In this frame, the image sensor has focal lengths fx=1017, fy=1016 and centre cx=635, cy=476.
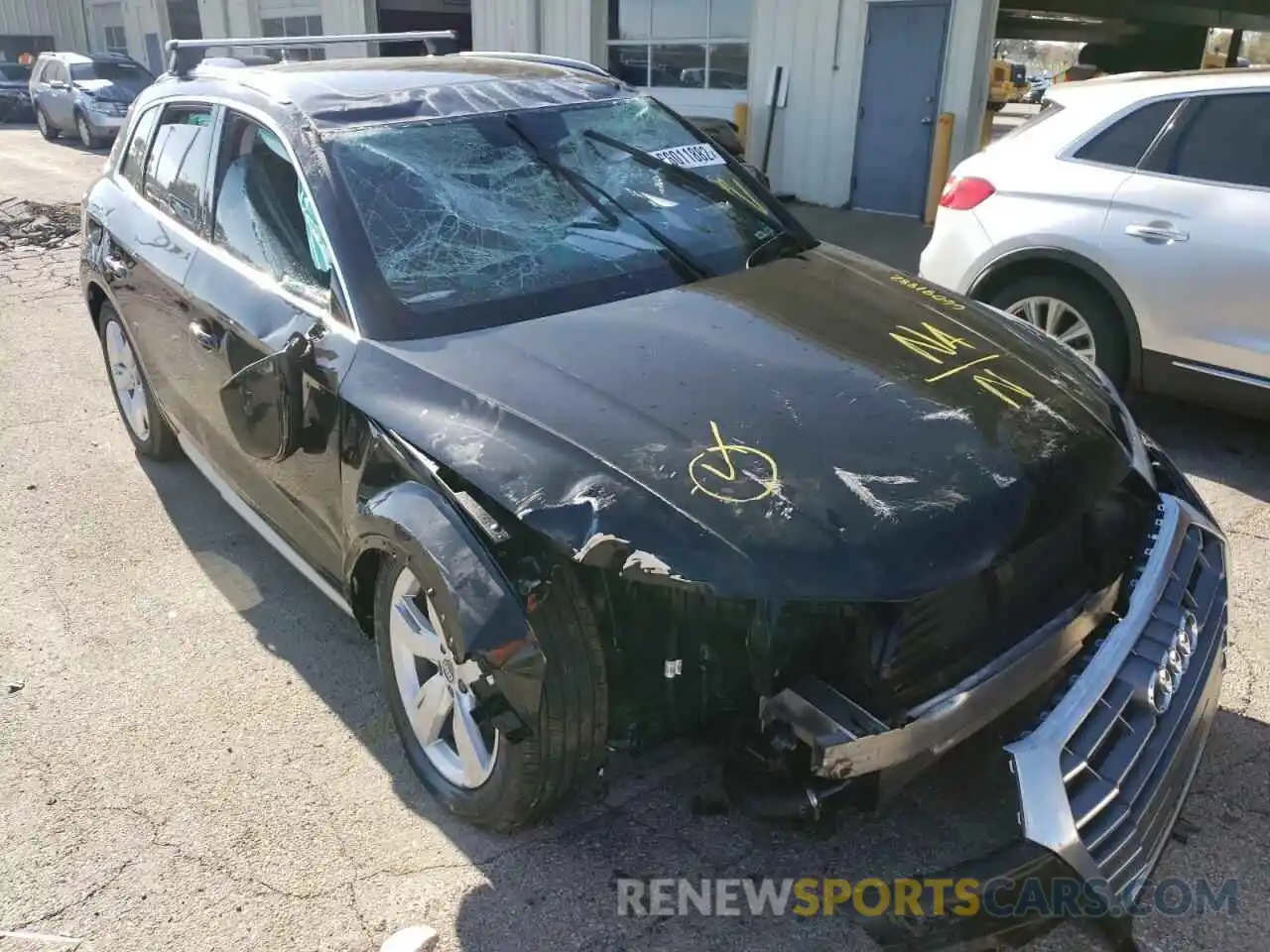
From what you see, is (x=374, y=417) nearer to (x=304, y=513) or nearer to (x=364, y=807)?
(x=304, y=513)

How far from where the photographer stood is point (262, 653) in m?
3.36

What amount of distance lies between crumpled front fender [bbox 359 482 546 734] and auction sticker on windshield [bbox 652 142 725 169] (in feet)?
5.78

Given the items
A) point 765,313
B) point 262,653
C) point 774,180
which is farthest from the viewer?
point 774,180

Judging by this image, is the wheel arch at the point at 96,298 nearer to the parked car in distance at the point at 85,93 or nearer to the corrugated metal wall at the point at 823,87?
the corrugated metal wall at the point at 823,87

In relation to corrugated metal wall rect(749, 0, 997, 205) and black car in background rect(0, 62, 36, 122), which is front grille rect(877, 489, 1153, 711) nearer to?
corrugated metal wall rect(749, 0, 997, 205)

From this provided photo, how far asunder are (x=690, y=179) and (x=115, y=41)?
2959 centimetres

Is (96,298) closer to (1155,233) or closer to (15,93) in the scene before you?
(1155,233)

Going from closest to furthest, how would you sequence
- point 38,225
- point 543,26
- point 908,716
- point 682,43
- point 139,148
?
1. point 908,716
2. point 139,148
3. point 38,225
4. point 682,43
5. point 543,26

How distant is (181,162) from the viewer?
385cm

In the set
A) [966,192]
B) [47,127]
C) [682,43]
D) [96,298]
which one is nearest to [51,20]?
[47,127]

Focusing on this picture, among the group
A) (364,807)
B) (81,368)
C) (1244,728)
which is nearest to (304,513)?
(364,807)

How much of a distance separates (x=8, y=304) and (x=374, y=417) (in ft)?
22.8

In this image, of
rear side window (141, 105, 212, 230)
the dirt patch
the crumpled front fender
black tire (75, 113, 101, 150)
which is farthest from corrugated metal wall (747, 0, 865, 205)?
black tire (75, 113, 101, 150)

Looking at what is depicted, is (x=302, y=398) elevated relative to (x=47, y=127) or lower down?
elevated
